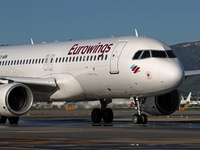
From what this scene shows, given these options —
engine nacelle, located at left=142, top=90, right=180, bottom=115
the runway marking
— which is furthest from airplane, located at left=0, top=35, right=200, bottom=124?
the runway marking

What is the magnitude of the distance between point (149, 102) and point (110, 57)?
418 centimetres

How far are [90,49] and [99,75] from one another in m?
2.10

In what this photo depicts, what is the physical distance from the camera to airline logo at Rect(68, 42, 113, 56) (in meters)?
31.1

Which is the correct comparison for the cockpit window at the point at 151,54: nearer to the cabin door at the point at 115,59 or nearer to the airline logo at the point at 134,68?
the airline logo at the point at 134,68

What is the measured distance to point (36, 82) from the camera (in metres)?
31.4

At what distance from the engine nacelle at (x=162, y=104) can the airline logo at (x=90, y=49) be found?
4.32m

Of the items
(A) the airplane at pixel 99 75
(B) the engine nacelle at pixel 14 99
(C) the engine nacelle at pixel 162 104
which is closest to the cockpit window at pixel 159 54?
(A) the airplane at pixel 99 75

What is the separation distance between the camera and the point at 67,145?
1622cm

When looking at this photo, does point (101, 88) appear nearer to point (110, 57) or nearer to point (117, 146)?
point (110, 57)

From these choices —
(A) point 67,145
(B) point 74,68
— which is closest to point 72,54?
(B) point 74,68

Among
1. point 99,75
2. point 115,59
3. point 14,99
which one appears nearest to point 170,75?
point 115,59

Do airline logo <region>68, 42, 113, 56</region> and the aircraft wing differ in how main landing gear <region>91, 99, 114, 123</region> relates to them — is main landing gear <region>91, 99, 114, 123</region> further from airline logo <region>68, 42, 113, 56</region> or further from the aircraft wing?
airline logo <region>68, 42, 113, 56</region>

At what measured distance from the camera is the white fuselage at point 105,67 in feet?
94.0

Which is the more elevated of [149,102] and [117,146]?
[149,102]
